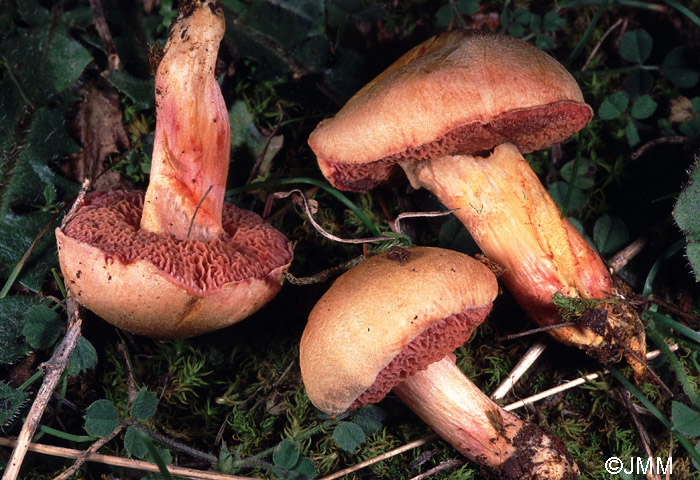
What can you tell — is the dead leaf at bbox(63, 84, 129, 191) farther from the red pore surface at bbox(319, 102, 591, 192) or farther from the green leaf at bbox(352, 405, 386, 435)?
the green leaf at bbox(352, 405, 386, 435)

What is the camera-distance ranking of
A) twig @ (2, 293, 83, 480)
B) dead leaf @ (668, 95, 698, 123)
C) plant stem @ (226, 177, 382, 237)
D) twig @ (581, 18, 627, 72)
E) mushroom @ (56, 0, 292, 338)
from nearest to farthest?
mushroom @ (56, 0, 292, 338) < twig @ (2, 293, 83, 480) < plant stem @ (226, 177, 382, 237) < dead leaf @ (668, 95, 698, 123) < twig @ (581, 18, 627, 72)

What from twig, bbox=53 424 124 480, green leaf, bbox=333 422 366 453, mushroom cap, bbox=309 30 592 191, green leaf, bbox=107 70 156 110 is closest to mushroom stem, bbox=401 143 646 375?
mushroom cap, bbox=309 30 592 191

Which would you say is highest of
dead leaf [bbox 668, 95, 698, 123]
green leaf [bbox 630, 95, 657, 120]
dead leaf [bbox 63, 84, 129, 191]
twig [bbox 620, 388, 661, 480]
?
dead leaf [bbox 63, 84, 129, 191]

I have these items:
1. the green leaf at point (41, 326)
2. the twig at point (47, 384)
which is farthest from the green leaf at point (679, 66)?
the green leaf at point (41, 326)

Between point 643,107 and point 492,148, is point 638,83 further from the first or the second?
point 492,148

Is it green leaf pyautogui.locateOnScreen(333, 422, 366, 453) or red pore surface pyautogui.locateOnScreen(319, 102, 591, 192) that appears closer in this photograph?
red pore surface pyautogui.locateOnScreen(319, 102, 591, 192)

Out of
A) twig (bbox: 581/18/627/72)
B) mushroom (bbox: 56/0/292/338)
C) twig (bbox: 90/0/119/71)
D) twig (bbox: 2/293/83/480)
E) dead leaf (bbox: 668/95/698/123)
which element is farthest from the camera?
twig (bbox: 581/18/627/72)

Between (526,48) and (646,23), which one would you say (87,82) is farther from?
(646,23)
